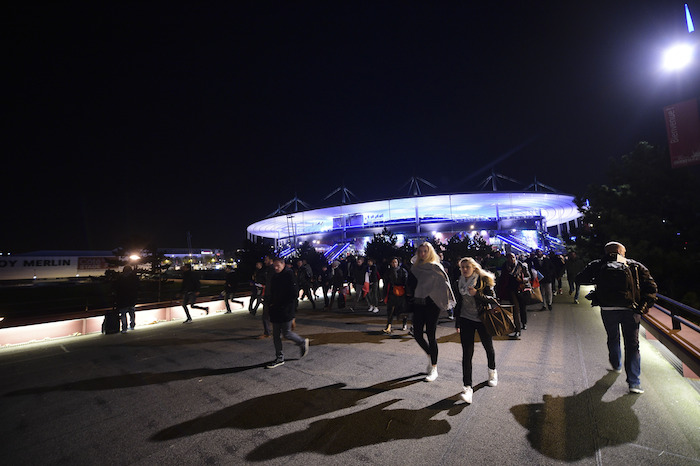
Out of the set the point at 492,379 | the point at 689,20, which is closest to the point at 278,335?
the point at 492,379

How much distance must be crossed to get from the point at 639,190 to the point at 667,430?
15388 millimetres

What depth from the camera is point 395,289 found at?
23.1ft

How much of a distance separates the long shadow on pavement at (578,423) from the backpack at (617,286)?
1.05 meters

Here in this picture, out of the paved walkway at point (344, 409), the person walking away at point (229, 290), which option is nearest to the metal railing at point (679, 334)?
the paved walkway at point (344, 409)

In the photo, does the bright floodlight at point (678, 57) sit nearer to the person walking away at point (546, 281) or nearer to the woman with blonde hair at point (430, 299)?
the person walking away at point (546, 281)

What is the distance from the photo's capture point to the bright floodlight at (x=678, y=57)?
6.79 metres

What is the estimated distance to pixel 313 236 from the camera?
65312 millimetres

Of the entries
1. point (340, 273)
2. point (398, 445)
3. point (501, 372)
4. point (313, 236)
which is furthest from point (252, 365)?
point (313, 236)

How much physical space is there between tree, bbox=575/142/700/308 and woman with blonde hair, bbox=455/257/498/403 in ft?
39.1

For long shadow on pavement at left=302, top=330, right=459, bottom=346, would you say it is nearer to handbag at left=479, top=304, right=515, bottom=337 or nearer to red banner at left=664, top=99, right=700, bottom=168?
handbag at left=479, top=304, right=515, bottom=337

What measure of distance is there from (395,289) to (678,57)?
316 inches

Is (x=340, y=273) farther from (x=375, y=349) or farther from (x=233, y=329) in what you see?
(x=375, y=349)

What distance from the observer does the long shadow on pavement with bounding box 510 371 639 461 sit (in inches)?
104

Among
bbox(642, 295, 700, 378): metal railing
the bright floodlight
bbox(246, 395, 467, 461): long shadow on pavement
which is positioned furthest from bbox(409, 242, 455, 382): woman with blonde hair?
the bright floodlight
